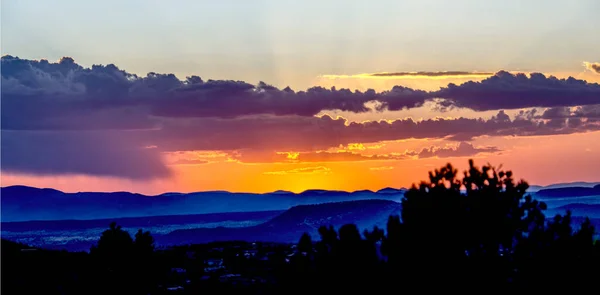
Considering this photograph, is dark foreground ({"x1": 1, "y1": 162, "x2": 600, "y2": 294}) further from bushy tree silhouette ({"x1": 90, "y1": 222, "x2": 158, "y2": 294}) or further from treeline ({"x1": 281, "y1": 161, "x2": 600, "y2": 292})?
bushy tree silhouette ({"x1": 90, "y1": 222, "x2": 158, "y2": 294})

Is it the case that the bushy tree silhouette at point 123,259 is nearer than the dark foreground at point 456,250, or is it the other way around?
the dark foreground at point 456,250

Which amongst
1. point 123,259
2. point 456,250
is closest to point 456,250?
point 456,250

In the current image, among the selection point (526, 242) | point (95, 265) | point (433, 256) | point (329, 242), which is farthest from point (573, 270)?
point (95, 265)

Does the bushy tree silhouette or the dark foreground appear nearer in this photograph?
the dark foreground

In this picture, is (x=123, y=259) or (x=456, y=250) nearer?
(x=456, y=250)

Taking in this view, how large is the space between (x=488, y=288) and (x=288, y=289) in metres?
11.9

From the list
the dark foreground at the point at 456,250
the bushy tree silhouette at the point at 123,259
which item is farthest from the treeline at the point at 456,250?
the bushy tree silhouette at the point at 123,259

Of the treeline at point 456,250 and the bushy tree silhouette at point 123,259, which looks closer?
the treeline at point 456,250

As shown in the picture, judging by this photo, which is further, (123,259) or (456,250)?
(123,259)

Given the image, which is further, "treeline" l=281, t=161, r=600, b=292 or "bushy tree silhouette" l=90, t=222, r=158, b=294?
"bushy tree silhouette" l=90, t=222, r=158, b=294

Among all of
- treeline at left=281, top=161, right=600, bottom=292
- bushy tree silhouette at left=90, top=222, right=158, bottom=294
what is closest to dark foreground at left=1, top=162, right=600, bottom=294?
treeline at left=281, top=161, right=600, bottom=292

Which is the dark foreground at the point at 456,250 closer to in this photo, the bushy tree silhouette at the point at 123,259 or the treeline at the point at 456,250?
the treeline at the point at 456,250

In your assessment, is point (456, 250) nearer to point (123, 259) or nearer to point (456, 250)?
point (456, 250)

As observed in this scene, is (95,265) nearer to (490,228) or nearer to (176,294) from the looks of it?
(176,294)
